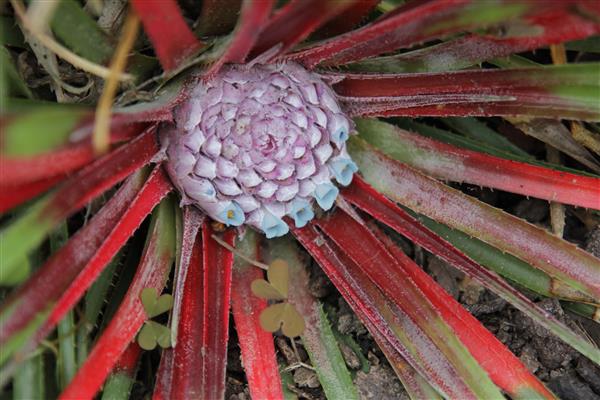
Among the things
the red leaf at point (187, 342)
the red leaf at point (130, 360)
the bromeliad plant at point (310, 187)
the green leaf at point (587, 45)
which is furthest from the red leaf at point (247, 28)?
the green leaf at point (587, 45)

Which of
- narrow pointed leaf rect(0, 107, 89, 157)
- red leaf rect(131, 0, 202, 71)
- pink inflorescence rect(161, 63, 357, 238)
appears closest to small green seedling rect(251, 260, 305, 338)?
pink inflorescence rect(161, 63, 357, 238)

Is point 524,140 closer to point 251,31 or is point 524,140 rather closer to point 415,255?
point 415,255

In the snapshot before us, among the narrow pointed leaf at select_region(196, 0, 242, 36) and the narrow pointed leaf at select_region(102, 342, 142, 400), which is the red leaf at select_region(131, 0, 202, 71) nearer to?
the narrow pointed leaf at select_region(196, 0, 242, 36)

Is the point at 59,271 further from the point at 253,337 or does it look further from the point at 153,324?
the point at 253,337

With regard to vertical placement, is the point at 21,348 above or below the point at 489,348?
above

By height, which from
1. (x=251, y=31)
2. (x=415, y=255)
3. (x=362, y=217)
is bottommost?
(x=415, y=255)

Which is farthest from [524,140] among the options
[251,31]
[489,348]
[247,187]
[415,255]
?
[251,31]

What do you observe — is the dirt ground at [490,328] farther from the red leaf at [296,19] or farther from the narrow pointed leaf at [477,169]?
the red leaf at [296,19]
